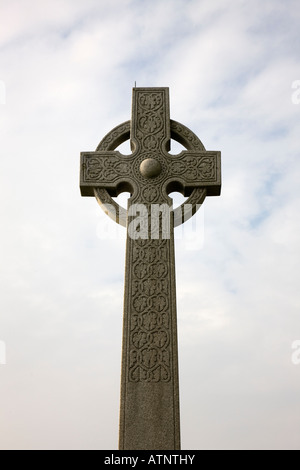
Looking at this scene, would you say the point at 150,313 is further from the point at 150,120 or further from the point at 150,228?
the point at 150,120

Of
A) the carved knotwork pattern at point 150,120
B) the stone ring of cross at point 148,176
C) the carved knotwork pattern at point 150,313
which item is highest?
the carved knotwork pattern at point 150,120

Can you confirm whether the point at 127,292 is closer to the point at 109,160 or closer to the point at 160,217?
the point at 160,217

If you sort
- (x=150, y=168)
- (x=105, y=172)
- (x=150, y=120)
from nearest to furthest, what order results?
(x=150, y=168) < (x=105, y=172) < (x=150, y=120)

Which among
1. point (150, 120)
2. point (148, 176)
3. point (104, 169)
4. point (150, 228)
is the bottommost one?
point (150, 228)

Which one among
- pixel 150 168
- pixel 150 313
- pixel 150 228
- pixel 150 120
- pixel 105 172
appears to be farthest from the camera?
pixel 150 120

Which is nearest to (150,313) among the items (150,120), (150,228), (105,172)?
(150,228)

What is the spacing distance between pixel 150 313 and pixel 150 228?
90 cm

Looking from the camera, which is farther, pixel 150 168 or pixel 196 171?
pixel 196 171

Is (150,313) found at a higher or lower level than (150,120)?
lower

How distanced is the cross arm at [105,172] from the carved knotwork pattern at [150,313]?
69 cm

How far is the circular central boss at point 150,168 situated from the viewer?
19.7 feet

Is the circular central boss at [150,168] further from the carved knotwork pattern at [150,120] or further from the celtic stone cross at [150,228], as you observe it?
the carved knotwork pattern at [150,120]

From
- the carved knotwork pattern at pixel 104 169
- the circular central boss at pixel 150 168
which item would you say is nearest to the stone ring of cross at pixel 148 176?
the circular central boss at pixel 150 168

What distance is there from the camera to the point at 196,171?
611cm
